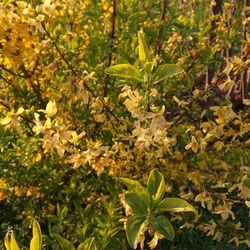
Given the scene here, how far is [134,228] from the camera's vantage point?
3.65ft

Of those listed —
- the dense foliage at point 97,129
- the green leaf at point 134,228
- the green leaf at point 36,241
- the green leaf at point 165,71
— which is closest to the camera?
the green leaf at point 36,241

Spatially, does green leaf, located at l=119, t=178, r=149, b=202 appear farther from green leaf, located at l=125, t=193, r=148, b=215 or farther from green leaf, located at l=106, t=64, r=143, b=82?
green leaf, located at l=106, t=64, r=143, b=82

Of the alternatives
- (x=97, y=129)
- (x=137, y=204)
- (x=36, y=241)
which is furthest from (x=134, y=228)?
(x=97, y=129)

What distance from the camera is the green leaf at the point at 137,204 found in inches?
44.2

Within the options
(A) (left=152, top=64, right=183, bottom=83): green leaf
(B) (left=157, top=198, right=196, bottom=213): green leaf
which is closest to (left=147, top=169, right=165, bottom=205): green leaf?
(B) (left=157, top=198, right=196, bottom=213): green leaf

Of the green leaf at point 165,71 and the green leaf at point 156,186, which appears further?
the green leaf at point 165,71

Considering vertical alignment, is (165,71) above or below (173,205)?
above

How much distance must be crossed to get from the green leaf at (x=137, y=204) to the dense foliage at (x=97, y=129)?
365 millimetres

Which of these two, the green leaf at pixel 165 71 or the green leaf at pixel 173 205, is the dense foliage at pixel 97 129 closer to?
the green leaf at pixel 165 71

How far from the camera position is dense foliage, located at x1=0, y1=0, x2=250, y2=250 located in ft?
5.48

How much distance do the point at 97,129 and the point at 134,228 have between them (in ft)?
3.50

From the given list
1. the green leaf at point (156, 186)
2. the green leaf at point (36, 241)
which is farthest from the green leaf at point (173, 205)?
the green leaf at point (36, 241)

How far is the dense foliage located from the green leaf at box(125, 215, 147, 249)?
399 millimetres

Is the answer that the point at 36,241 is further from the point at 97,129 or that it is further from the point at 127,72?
the point at 97,129
